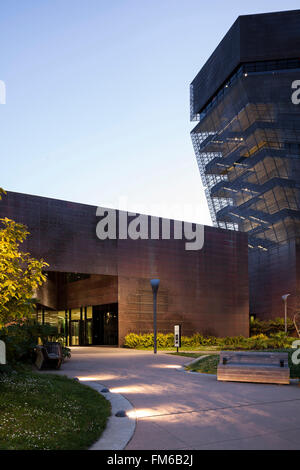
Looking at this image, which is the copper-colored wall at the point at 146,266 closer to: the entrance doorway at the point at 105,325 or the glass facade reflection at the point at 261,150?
the entrance doorway at the point at 105,325

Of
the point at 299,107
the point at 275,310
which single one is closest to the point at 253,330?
the point at 275,310

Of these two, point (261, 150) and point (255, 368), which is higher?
point (261, 150)

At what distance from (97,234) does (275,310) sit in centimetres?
3006

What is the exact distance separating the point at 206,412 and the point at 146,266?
25.9 meters

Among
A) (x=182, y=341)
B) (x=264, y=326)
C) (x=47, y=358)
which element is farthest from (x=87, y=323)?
(x=47, y=358)

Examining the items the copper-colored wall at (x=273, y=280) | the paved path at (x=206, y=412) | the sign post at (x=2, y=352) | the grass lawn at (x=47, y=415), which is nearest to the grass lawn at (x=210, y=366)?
the paved path at (x=206, y=412)

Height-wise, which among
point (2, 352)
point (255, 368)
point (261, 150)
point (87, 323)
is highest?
point (261, 150)

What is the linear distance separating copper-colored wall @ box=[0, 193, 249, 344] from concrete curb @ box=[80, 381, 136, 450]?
21916 millimetres

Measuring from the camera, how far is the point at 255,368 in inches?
477

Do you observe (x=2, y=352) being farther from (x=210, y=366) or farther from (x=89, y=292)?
(x=89, y=292)

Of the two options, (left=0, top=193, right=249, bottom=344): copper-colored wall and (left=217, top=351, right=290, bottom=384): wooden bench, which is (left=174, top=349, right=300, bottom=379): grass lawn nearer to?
(left=217, top=351, right=290, bottom=384): wooden bench

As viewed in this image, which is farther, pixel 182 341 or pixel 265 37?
pixel 265 37

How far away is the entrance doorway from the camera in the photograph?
33781 millimetres

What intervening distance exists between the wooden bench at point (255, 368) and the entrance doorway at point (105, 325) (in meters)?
21.3
